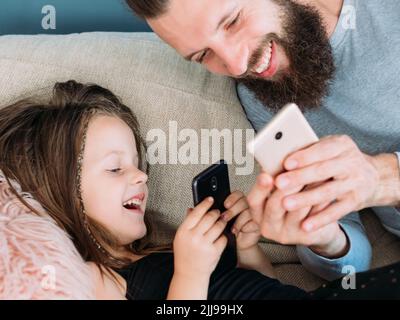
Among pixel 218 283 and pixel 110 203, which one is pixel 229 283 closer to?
pixel 218 283

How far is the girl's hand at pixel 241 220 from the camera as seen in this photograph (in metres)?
1.08

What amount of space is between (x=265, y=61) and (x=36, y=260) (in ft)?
1.76

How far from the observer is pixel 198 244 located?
996 millimetres

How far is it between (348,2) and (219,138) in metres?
0.38

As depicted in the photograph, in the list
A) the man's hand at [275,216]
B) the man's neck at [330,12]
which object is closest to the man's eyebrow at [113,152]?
the man's hand at [275,216]

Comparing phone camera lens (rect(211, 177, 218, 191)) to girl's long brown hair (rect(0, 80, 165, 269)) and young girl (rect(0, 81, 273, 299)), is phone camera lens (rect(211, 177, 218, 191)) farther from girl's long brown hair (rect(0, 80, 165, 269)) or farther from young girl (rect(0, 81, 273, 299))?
girl's long brown hair (rect(0, 80, 165, 269))

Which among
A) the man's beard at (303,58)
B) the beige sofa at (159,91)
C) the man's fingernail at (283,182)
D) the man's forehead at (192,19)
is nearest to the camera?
the man's fingernail at (283,182)

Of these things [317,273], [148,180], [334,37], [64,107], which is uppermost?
[334,37]

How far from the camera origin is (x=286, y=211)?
2.90 ft

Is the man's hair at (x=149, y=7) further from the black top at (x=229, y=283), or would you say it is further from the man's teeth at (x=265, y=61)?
the black top at (x=229, y=283)

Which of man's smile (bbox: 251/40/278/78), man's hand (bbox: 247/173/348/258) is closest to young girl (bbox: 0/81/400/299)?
man's hand (bbox: 247/173/348/258)

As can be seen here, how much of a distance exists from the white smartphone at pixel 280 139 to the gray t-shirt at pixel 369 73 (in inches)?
10.9
